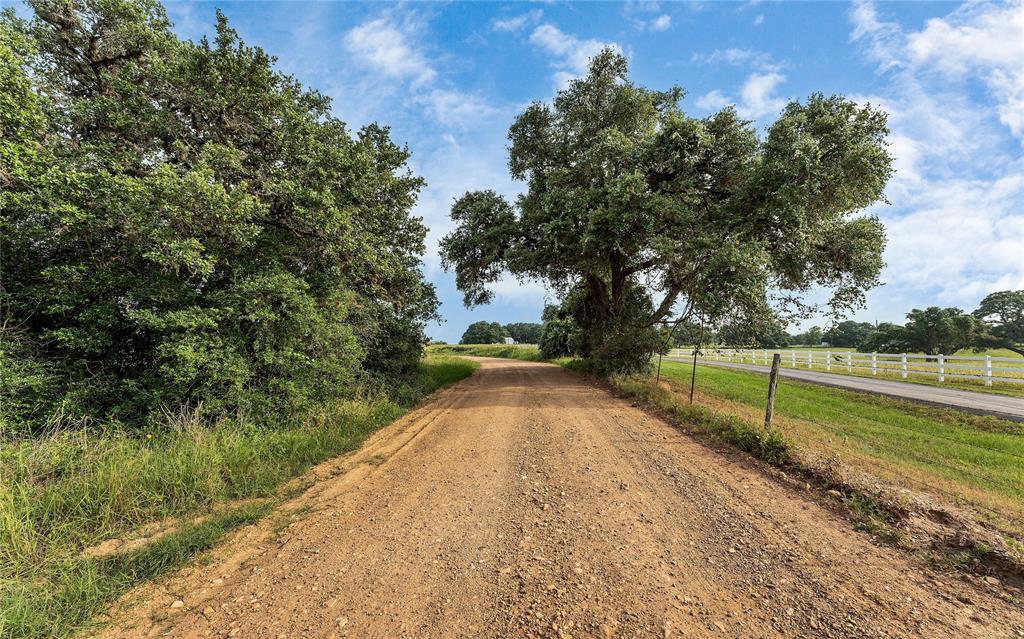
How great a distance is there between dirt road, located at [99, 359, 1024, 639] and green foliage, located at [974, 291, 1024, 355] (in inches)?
2423

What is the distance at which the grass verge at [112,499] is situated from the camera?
2.76m

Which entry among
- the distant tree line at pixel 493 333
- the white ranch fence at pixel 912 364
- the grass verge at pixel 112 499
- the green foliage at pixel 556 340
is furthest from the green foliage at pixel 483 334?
the grass verge at pixel 112 499

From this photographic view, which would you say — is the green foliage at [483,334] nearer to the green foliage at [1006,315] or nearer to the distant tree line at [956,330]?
the distant tree line at [956,330]

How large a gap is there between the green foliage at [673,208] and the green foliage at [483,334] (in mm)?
65463

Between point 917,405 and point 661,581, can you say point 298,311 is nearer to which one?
point 661,581

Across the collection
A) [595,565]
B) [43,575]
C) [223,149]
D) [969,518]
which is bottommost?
[43,575]

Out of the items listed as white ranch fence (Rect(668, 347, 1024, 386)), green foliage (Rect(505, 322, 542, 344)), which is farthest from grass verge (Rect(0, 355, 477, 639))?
green foliage (Rect(505, 322, 542, 344))

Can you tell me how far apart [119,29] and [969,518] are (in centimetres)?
1469

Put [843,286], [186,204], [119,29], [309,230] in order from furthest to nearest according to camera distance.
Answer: [843,286], [309,230], [119,29], [186,204]

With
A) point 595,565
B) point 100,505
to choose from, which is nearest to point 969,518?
point 595,565

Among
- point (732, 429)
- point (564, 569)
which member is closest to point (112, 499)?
point (564, 569)

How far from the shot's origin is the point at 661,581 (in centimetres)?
288

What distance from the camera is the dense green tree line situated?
576 centimetres

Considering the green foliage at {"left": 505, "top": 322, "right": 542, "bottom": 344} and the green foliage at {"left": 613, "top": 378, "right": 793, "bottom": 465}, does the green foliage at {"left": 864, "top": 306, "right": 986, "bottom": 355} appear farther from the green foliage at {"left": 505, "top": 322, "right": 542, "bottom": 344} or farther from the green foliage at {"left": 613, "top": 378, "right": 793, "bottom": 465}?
the green foliage at {"left": 505, "top": 322, "right": 542, "bottom": 344}
